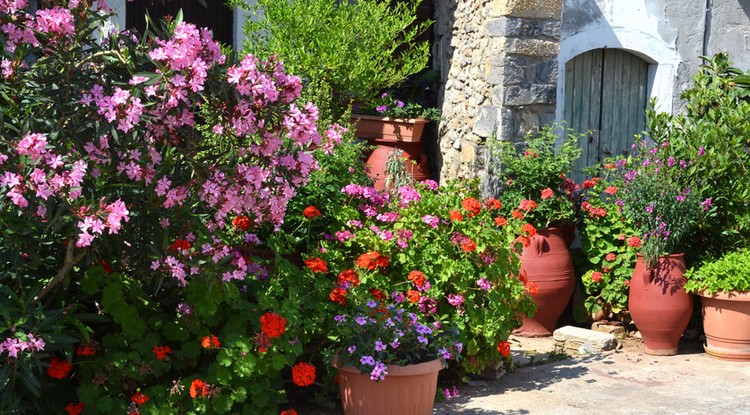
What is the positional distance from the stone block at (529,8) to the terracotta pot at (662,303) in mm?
2025

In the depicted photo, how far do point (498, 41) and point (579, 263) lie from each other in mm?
1777

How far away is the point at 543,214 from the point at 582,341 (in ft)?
3.11

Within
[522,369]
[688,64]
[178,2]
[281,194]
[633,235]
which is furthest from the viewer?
[688,64]

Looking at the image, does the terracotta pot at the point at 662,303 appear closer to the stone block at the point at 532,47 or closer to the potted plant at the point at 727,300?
the potted plant at the point at 727,300

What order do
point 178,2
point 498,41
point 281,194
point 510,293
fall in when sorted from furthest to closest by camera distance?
1. point 178,2
2. point 498,41
3. point 510,293
4. point 281,194

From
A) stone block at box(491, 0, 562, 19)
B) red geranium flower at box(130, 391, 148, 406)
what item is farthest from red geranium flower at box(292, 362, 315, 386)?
stone block at box(491, 0, 562, 19)

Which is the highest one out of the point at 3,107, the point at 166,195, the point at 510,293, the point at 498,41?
the point at 498,41

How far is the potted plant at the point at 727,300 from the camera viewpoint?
6.55 meters

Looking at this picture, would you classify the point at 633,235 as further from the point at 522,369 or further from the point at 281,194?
the point at 281,194

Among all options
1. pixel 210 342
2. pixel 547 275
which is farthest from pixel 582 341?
pixel 210 342

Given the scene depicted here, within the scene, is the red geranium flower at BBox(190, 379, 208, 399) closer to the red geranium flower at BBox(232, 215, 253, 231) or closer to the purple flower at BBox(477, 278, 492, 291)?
the red geranium flower at BBox(232, 215, 253, 231)

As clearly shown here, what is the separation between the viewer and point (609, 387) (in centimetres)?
587

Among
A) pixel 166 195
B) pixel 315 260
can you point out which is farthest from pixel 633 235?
pixel 166 195

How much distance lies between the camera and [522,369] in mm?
6227
